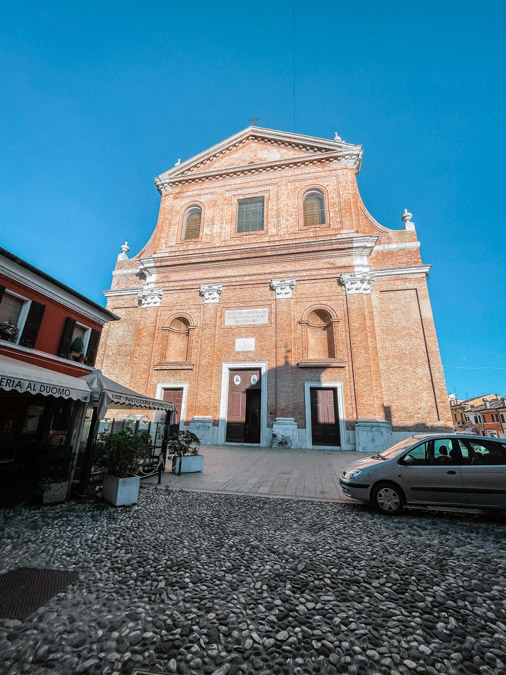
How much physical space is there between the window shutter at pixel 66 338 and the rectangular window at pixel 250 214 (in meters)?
12.8

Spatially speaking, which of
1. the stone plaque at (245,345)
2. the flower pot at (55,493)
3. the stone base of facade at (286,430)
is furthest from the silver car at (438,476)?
the stone plaque at (245,345)

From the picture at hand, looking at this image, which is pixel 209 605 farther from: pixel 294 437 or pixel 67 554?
pixel 294 437

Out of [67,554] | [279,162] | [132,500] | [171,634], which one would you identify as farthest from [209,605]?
[279,162]

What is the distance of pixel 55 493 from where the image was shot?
514 centimetres

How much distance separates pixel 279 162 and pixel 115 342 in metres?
16.7

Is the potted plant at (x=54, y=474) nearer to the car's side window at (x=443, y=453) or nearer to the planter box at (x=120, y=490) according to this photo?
the planter box at (x=120, y=490)

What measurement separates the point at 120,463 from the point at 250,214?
18087 mm

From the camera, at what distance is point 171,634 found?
212cm

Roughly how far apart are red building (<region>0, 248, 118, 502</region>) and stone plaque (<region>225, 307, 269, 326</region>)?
7946mm

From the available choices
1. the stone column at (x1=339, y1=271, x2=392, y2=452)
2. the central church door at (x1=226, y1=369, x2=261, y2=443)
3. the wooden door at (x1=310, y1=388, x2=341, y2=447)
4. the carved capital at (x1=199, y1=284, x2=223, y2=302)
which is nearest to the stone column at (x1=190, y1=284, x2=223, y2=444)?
the carved capital at (x1=199, y1=284, x2=223, y2=302)

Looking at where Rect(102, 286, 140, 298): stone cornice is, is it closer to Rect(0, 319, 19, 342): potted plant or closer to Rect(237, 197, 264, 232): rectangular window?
Rect(237, 197, 264, 232): rectangular window

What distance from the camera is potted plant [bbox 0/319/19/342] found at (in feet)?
25.8

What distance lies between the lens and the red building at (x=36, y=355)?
256 inches

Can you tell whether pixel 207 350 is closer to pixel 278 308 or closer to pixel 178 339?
pixel 178 339
